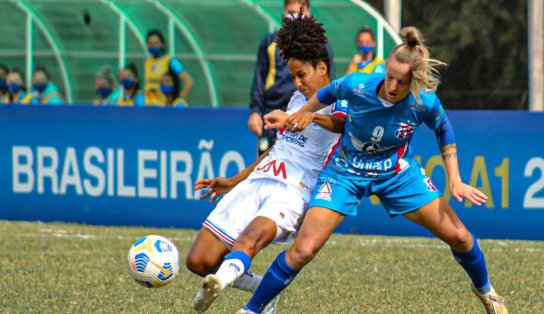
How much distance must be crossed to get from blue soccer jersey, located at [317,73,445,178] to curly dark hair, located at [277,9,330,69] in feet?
1.27

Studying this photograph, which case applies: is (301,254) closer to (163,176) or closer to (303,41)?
(303,41)

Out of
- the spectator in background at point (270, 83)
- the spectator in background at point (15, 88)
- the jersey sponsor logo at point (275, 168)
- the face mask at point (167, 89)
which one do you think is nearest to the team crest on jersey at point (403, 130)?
the jersey sponsor logo at point (275, 168)

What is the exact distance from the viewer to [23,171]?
1284cm

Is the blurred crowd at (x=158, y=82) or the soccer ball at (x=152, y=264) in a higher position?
the soccer ball at (x=152, y=264)

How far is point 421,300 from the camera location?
8.06 metres

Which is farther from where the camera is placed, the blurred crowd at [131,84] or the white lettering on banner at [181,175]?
the blurred crowd at [131,84]

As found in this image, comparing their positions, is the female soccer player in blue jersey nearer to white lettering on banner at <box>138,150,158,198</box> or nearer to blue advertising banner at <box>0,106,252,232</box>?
blue advertising banner at <box>0,106,252,232</box>

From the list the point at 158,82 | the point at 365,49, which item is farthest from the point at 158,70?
the point at 365,49

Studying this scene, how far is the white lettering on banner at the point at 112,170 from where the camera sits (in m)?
12.2

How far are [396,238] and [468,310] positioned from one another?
12.3ft

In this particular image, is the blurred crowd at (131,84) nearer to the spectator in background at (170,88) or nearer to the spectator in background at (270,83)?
the spectator in background at (170,88)

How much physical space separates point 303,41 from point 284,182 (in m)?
0.85

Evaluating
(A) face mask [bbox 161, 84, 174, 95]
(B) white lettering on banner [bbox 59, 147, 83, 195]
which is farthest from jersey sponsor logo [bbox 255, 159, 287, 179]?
(A) face mask [bbox 161, 84, 174, 95]

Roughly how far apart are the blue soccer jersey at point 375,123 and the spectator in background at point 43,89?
10.3m
